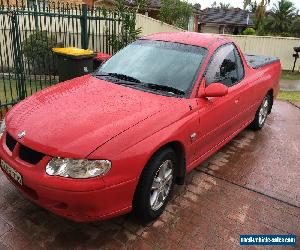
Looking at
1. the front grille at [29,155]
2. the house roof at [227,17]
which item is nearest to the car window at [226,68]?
the front grille at [29,155]

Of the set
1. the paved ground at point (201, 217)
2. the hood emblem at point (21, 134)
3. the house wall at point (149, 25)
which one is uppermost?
the house wall at point (149, 25)

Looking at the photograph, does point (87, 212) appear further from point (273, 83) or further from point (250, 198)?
point (273, 83)

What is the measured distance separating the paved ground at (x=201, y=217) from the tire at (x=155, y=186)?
0.55 ft

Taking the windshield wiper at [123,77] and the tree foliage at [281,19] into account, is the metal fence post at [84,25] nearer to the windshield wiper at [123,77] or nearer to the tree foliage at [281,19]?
the windshield wiper at [123,77]

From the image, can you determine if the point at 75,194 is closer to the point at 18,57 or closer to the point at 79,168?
the point at 79,168

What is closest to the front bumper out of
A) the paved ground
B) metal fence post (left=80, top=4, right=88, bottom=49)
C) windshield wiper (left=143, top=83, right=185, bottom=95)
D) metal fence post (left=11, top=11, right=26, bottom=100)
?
the paved ground

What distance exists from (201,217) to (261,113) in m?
3.27

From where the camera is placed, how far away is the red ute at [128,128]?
2.69m

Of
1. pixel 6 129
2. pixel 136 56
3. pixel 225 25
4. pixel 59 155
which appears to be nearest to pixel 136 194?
pixel 59 155

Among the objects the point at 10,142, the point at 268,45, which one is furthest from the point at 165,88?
the point at 268,45

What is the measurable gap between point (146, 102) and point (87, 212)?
127cm

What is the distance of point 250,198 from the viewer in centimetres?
398

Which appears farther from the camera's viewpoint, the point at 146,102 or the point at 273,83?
the point at 273,83

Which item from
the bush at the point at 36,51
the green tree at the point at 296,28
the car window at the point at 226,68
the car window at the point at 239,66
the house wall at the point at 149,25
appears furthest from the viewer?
the green tree at the point at 296,28
